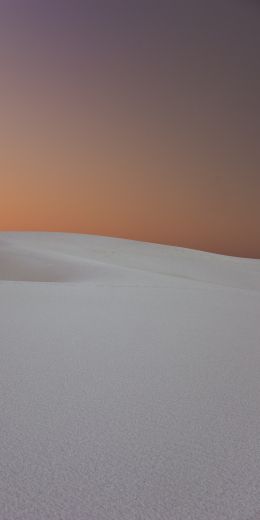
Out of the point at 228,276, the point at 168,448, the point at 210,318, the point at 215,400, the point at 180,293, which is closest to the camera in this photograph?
the point at 168,448

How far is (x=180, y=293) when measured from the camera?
7.00 meters

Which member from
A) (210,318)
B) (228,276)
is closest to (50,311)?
(210,318)

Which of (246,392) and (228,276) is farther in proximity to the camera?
(228,276)

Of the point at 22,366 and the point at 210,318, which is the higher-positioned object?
the point at 210,318

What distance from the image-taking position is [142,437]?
196 centimetres

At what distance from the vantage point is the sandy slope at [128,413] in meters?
1.51

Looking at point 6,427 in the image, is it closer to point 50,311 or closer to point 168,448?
point 168,448

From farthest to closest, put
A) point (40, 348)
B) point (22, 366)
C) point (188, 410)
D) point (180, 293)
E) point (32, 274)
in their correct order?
1. point (32, 274)
2. point (180, 293)
3. point (40, 348)
4. point (22, 366)
5. point (188, 410)

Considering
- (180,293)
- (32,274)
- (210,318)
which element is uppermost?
(32,274)

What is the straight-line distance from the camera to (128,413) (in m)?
2.22

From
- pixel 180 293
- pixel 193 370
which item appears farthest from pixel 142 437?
pixel 180 293

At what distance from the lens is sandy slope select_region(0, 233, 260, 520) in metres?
1.51

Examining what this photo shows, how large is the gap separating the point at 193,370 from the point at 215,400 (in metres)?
0.56

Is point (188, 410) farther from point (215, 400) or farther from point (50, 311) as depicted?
point (50, 311)
